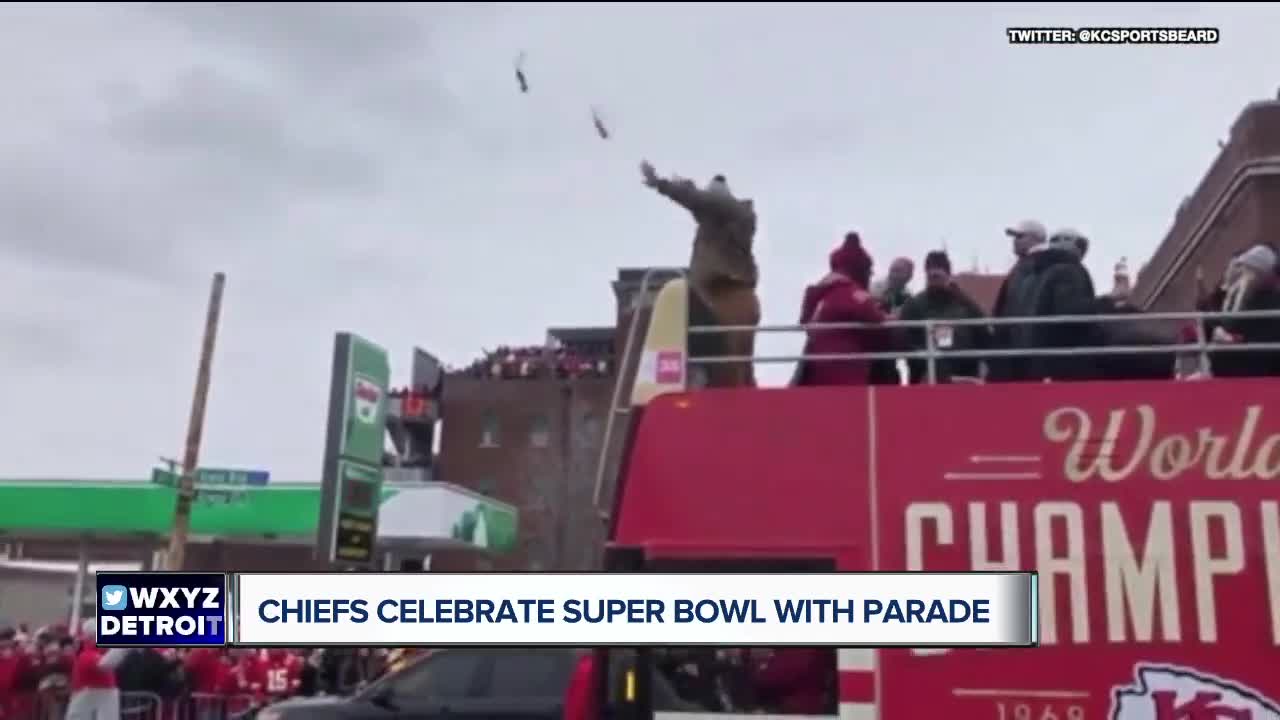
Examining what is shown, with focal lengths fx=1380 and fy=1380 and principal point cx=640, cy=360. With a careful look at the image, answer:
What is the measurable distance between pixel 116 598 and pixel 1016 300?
4877mm

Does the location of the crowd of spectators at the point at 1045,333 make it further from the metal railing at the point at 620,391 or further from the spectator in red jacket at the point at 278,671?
the spectator in red jacket at the point at 278,671

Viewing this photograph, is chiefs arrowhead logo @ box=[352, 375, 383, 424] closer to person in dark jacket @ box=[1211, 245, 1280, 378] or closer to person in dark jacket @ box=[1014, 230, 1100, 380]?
person in dark jacket @ box=[1014, 230, 1100, 380]

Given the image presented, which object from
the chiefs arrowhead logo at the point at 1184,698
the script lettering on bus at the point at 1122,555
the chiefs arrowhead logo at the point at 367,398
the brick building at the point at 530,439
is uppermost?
the brick building at the point at 530,439

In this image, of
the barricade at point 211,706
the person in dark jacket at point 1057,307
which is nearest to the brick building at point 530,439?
the barricade at point 211,706

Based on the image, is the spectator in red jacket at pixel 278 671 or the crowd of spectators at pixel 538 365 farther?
the crowd of spectators at pixel 538 365

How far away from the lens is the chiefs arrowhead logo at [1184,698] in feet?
19.5

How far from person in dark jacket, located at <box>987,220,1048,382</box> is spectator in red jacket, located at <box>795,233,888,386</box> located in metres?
0.64

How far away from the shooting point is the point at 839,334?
286 inches

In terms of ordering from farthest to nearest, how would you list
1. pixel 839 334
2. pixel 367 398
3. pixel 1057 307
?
pixel 367 398, pixel 839 334, pixel 1057 307

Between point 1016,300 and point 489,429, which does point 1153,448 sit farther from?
point 489,429

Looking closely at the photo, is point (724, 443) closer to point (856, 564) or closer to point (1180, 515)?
point (856, 564)

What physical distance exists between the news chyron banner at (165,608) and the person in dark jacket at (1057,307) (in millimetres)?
4160

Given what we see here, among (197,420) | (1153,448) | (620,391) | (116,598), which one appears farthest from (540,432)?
(1153,448)

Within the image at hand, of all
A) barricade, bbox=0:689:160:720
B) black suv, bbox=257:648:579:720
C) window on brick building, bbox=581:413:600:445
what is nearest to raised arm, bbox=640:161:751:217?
black suv, bbox=257:648:579:720
